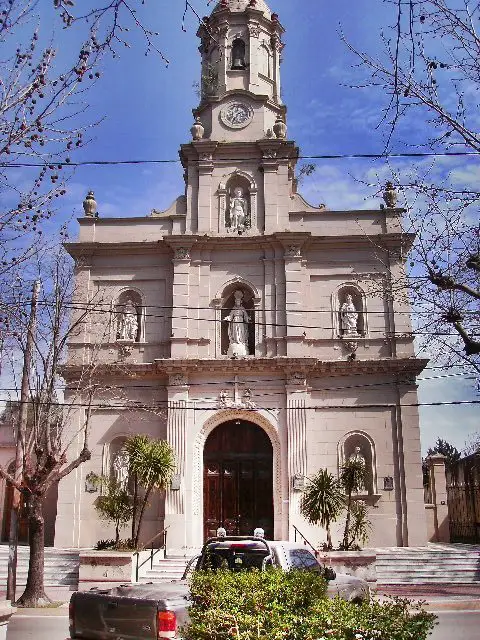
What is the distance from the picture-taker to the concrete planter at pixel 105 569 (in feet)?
62.2

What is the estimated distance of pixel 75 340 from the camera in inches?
1009

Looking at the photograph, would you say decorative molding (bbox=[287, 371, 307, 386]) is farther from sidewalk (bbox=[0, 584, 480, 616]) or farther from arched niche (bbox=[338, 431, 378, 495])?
sidewalk (bbox=[0, 584, 480, 616])

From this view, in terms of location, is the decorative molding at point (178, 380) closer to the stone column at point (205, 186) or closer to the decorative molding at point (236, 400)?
the decorative molding at point (236, 400)

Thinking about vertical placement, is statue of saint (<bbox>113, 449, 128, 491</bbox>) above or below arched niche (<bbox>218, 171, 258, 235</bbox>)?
below

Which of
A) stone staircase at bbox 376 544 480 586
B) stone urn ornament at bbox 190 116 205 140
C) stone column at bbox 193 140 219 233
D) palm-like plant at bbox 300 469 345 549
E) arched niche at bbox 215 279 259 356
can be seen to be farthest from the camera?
stone urn ornament at bbox 190 116 205 140

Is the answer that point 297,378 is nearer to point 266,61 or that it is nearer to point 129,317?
point 129,317

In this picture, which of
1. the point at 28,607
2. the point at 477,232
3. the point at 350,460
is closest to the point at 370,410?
the point at 350,460

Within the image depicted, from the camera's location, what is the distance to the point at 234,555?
10.3 meters

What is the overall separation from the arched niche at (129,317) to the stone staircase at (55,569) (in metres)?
7.64

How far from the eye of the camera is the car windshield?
10.2 metres

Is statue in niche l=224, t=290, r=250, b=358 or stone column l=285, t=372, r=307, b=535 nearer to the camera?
stone column l=285, t=372, r=307, b=535

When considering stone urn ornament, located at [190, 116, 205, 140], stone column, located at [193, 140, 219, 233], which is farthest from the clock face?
stone column, located at [193, 140, 219, 233]

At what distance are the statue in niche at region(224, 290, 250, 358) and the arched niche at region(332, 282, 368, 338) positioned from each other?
3192 millimetres

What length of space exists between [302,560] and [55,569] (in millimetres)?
12524
